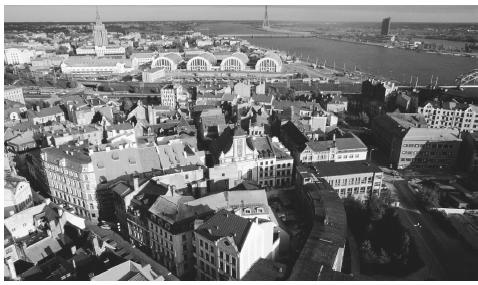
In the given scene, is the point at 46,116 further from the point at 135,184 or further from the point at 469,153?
the point at 469,153

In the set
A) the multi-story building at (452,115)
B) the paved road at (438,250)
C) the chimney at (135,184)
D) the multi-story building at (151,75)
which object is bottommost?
the paved road at (438,250)

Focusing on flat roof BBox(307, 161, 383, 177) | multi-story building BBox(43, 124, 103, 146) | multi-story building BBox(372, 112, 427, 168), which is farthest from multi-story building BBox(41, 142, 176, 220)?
multi-story building BBox(372, 112, 427, 168)

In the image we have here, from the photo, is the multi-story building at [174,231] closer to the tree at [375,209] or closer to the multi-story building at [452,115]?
the tree at [375,209]

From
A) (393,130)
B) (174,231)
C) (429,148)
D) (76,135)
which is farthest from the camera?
(393,130)

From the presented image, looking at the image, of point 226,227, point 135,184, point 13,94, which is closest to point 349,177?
point 226,227

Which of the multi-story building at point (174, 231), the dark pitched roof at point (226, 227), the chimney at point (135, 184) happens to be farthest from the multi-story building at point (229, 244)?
the chimney at point (135, 184)

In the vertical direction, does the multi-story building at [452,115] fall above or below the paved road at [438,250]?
above

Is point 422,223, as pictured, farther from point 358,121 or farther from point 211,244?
point 358,121
